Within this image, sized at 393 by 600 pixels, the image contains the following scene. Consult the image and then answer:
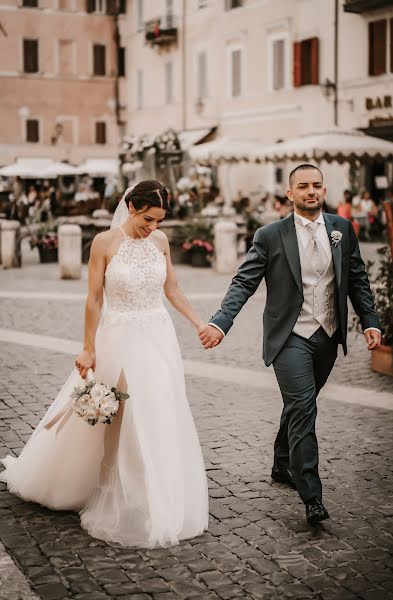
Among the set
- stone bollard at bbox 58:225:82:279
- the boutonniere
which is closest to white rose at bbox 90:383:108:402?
the boutonniere

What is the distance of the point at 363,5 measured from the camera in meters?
28.9

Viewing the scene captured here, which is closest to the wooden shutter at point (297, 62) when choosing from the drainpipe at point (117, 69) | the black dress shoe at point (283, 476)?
the drainpipe at point (117, 69)

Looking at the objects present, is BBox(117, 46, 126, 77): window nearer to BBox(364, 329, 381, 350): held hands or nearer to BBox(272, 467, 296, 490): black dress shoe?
BBox(272, 467, 296, 490): black dress shoe

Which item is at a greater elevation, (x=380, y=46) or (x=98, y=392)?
(x=380, y=46)

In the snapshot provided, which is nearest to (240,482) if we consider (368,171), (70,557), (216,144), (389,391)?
(70,557)

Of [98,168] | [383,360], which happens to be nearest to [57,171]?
[98,168]

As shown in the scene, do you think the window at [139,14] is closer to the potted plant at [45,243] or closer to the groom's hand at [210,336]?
the potted plant at [45,243]

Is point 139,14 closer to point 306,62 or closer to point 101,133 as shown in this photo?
point 101,133

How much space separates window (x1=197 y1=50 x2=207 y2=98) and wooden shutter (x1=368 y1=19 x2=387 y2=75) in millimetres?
10611

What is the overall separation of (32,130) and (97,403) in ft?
144

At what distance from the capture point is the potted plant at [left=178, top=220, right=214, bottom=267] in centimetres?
1939

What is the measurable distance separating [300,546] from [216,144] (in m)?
24.4

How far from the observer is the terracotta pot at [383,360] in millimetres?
8844

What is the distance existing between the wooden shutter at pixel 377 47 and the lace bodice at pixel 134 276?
25.4 meters
